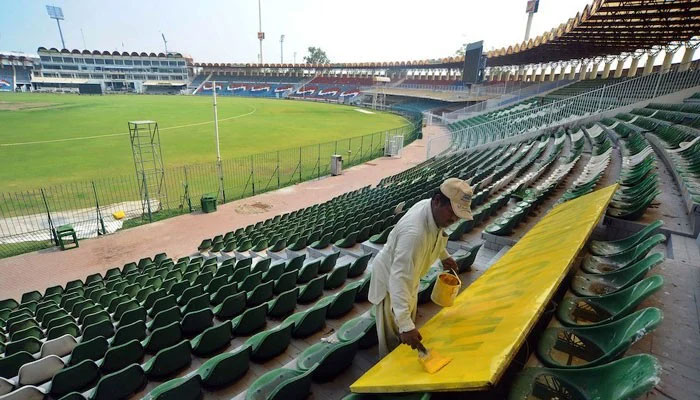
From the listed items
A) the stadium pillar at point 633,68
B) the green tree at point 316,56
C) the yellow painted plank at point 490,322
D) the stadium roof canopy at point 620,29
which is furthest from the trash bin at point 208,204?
the green tree at point 316,56

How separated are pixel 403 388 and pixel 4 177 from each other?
25.6 metres

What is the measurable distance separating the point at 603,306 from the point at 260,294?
4313mm

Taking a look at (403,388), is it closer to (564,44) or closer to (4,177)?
(4,177)

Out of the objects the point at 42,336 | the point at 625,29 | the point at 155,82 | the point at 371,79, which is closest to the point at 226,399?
the point at 42,336

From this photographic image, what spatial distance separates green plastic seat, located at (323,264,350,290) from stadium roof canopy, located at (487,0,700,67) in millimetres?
15690

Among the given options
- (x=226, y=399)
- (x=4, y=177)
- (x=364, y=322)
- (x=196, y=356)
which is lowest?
(x=4, y=177)

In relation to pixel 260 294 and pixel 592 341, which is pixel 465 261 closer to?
pixel 592 341

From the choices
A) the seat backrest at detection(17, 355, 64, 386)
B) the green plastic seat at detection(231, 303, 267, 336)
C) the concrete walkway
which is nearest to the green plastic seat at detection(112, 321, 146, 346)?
the seat backrest at detection(17, 355, 64, 386)

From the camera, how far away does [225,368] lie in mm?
3387

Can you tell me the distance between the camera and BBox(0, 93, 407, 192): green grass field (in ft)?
68.2

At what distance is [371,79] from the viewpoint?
287ft

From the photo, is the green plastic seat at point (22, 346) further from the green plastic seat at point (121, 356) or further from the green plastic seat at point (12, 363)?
the green plastic seat at point (121, 356)

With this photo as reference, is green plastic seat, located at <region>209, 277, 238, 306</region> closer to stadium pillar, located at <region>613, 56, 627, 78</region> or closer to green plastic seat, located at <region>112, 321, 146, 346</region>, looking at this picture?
green plastic seat, located at <region>112, 321, 146, 346</region>

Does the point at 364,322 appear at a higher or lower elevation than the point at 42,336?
higher
